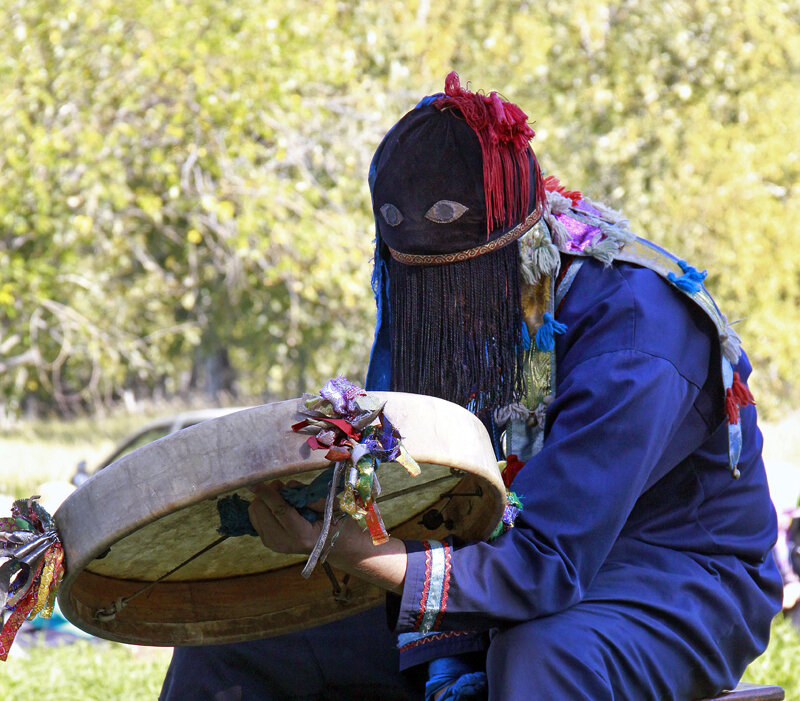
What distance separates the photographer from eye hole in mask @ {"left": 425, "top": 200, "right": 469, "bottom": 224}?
221cm

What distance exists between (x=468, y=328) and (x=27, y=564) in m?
1.00

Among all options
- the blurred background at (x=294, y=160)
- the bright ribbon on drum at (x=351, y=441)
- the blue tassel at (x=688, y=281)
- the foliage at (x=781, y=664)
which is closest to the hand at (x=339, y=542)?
the bright ribbon on drum at (x=351, y=441)

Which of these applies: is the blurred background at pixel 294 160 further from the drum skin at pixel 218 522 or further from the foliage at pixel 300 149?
the drum skin at pixel 218 522

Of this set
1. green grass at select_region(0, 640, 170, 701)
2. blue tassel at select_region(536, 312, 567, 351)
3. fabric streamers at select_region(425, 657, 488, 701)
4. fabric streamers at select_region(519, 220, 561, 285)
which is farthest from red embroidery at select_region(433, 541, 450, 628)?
green grass at select_region(0, 640, 170, 701)

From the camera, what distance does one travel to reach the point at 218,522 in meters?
2.21

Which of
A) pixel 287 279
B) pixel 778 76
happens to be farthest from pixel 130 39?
pixel 778 76

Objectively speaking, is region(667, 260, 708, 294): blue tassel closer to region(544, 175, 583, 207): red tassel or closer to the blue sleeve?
the blue sleeve

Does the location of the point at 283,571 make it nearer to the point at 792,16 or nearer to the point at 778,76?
the point at 778,76

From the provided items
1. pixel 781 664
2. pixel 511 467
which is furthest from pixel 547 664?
pixel 781 664

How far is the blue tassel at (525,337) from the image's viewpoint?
2258 mm

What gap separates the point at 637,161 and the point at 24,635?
32.9 feet

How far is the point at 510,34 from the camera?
1335 cm

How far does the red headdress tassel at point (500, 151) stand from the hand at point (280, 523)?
73 centimetres

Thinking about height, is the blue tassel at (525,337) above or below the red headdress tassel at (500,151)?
below
